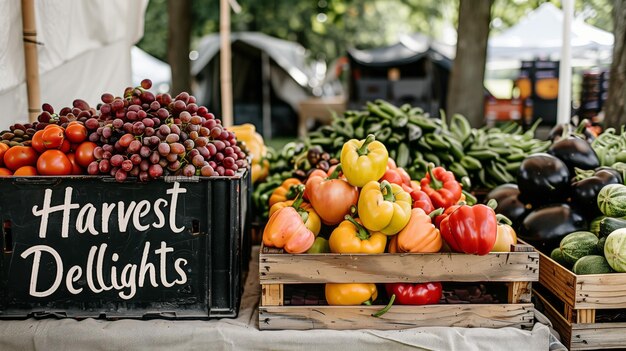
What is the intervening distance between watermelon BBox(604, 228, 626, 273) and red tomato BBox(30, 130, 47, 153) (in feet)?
7.44

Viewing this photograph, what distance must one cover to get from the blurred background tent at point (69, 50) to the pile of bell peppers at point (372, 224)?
5.53ft

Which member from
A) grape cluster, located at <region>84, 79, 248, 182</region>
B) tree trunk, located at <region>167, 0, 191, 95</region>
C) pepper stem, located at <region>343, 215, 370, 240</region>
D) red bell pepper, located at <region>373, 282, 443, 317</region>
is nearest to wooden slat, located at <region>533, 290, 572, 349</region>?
red bell pepper, located at <region>373, 282, 443, 317</region>

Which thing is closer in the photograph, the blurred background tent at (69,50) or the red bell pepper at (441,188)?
the red bell pepper at (441,188)

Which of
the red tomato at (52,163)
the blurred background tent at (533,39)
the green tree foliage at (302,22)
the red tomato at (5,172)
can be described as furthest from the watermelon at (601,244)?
the blurred background tent at (533,39)

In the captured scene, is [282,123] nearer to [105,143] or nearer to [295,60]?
[295,60]

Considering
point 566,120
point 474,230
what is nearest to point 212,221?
point 474,230

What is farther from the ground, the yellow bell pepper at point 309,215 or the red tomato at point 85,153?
the red tomato at point 85,153

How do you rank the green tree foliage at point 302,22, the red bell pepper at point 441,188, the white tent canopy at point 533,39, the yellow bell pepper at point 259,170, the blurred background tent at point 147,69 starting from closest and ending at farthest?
the red bell pepper at point 441,188 < the yellow bell pepper at point 259,170 < the white tent canopy at point 533,39 < the blurred background tent at point 147,69 < the green tree foliage at point 302,22

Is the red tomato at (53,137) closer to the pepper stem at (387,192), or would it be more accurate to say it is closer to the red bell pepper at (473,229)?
the pepper stem at (387,192)

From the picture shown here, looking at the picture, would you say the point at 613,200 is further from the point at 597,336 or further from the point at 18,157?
the point at 18,157

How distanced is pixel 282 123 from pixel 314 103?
396 cm

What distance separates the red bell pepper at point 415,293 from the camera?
2234 mm

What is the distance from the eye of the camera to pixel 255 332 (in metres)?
2.20

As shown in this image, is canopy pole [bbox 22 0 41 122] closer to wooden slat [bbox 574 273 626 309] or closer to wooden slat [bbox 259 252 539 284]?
wooden slat [bbox 259 252 539 284]
